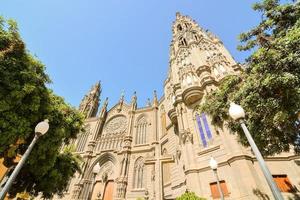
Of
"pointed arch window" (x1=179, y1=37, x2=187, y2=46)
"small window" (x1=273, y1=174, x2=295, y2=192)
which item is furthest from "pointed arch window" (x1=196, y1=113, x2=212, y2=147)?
"pointed arch window" (x1=179, y1=37, x2=187, y2=46)

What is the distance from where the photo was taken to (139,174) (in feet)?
86.1

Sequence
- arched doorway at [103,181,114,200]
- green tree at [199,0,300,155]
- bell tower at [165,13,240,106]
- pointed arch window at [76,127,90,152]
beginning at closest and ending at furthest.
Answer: green tree at [199,0,300,155] → bell tower at [165,13,240,106] → arched doorway at [103,181,114,200] → pointed arch window at [76,127,90,152]

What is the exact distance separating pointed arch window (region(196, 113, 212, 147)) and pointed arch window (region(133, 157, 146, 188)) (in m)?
14.2

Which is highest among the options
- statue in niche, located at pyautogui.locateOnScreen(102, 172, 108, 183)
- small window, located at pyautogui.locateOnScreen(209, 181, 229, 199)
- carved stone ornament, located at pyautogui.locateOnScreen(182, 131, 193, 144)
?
statue in niche, located at pyautogui.locateOnScreen(102, 172, 108, 183)

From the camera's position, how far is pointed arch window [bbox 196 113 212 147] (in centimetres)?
1410

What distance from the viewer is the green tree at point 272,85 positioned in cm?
643

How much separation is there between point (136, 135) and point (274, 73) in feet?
88.9

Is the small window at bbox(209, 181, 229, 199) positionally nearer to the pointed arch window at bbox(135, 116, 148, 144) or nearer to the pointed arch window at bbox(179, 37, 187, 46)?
the pointed arch window at bbox(135, 116, 148, 144)

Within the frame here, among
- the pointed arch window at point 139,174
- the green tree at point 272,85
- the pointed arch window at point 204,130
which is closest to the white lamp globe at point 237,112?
the green tree at point 272,85

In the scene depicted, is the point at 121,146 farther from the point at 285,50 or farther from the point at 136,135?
the point at 285,50

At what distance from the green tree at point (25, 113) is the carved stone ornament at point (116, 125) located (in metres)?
22.9

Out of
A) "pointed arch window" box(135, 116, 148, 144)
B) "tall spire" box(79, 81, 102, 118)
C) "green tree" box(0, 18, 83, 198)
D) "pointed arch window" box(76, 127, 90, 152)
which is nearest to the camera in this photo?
"green tree" box(0, 18, 83, 198)

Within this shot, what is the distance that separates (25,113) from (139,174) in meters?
21.1

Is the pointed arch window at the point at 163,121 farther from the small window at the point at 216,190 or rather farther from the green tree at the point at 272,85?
the green tree at the point at 272,85
